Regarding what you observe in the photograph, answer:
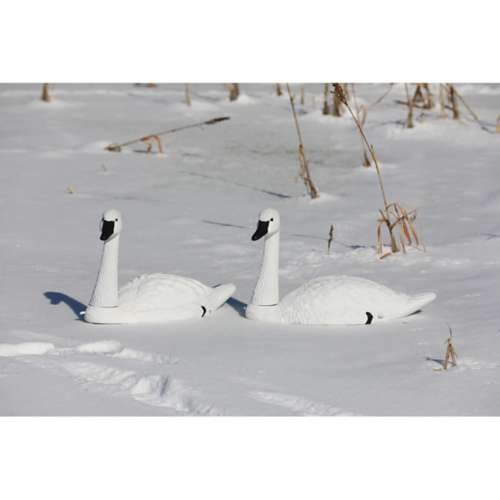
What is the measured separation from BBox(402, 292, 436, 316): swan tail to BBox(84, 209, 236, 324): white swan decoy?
47.0 inches

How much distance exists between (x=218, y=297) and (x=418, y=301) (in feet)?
3.96

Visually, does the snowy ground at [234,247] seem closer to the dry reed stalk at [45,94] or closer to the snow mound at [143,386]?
the snow mound at [143,386]

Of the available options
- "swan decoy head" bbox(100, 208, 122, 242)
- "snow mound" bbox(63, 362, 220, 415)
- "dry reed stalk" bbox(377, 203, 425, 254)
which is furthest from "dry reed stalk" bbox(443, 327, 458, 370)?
"dry reed stalk" bbox(377, 203, 425, 254)

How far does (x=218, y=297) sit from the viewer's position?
349 inches

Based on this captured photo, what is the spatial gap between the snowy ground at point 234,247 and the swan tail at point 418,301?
8 centimetres

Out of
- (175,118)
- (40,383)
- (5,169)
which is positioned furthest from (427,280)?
(175,118)

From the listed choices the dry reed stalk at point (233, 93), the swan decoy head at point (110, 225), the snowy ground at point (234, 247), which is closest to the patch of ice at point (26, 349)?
the snowy ground at point (234, 247)

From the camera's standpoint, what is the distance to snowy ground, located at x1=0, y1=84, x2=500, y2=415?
24.5ft

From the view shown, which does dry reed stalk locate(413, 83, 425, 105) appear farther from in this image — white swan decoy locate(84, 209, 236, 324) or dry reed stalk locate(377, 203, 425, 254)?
white swan decoy locate(84, 209, 236, 324)

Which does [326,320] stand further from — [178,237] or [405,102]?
[405,102]

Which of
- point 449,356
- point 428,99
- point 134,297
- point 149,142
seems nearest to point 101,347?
point 134,297

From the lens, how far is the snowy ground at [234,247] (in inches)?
294

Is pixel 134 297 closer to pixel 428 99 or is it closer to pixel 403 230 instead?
pixel 403 230

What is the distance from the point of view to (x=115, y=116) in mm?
15836
